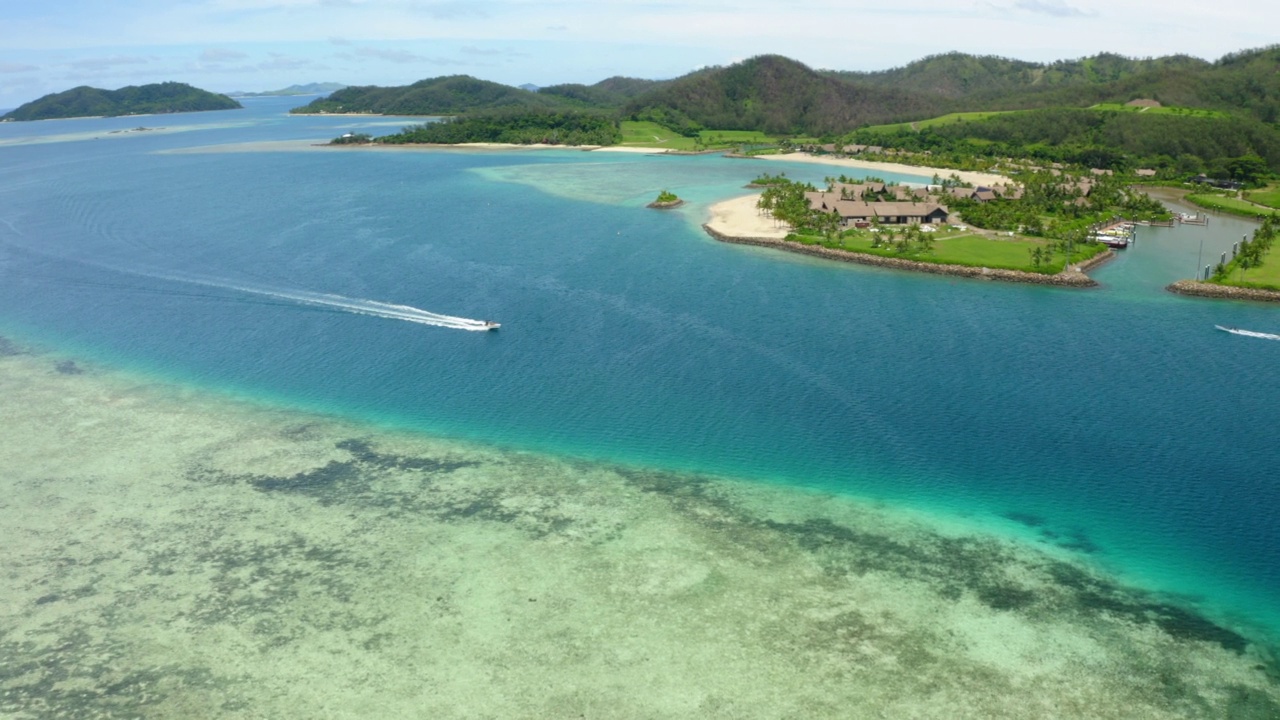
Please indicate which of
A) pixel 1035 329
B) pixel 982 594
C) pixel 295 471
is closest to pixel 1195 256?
pixel 1035 329

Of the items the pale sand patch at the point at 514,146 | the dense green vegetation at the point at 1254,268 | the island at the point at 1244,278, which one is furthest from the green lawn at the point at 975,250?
the pale sand patch at the point at 514,146

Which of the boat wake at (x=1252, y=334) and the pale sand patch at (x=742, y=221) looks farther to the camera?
A: the pale sand patch at (x=742, y=221)

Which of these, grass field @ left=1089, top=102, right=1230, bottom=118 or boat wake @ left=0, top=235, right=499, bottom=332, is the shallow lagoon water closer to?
boat wake @ left=0, top=235, right=499, bottom=332

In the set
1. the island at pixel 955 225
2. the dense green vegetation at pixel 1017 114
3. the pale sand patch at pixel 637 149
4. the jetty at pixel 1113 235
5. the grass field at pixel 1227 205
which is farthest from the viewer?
the pale sand patch at pixel 637 149

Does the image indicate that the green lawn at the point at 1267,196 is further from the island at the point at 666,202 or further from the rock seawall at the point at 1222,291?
the island at the point at 666,202

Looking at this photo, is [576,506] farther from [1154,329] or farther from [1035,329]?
[1154,329]

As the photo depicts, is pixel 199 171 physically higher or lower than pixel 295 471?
higher

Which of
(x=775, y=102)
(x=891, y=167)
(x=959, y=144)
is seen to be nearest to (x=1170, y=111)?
(x=959, y=144)
